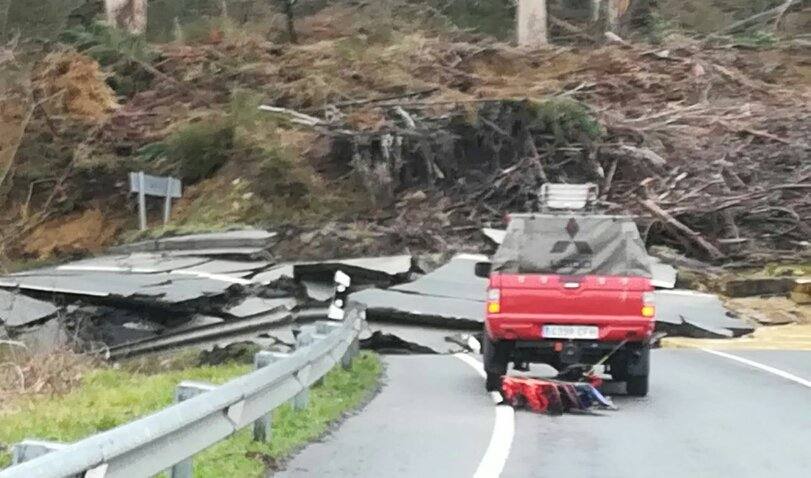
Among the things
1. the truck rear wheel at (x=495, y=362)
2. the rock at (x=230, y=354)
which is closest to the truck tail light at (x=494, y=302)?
the truck rear wheel at (x=495, y=362)

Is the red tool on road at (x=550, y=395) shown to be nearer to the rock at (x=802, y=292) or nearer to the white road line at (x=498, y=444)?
the white road line at (x=498, y=444)

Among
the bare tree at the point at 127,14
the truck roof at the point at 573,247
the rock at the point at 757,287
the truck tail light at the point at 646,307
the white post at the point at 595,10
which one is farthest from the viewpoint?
the white post at the point at 595,10

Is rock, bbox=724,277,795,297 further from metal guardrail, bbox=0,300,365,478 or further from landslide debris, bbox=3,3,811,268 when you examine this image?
metal guardrail, bbox=0,300,365,478

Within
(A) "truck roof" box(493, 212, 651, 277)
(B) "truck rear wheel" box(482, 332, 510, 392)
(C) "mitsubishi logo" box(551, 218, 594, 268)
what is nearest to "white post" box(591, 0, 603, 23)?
(A) "truck roof" box(493, 212, 651, 277)

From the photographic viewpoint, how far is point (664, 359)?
18750 millimetres

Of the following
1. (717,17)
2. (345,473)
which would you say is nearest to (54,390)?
(345,473)

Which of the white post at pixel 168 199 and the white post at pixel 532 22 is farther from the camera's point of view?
the white post at pixel 532 22

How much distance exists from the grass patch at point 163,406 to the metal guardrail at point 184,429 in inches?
10.9

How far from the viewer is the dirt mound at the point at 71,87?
35.8m

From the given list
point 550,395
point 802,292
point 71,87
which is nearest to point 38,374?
point 550,395

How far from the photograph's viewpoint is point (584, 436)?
1084cm

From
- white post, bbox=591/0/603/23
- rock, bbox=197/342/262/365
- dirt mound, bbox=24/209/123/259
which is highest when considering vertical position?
white post, bbox=591/0/603/23

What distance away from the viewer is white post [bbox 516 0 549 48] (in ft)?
137

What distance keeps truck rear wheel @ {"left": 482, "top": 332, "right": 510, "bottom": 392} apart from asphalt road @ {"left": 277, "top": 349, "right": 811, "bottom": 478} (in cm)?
19
